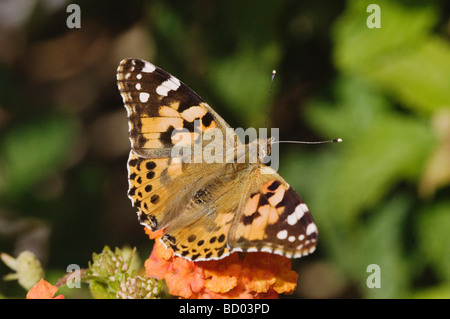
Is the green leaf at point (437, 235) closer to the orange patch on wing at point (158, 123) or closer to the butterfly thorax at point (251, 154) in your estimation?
the butterfly thorax at point (251, 154)

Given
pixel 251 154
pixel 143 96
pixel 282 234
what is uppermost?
pixel 143 96

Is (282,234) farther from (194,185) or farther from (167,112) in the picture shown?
(167,112)

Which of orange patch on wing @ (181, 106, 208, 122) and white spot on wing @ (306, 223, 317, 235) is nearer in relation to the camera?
white spot on wing @ (306, 223, 317, 235)

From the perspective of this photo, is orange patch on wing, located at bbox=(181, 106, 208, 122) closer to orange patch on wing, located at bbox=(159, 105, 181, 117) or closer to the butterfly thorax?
orange patch on wing, located at bbox=(159, 105, 181, 117)

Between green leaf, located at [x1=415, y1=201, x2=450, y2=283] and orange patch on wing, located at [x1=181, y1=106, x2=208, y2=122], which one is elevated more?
orange patch on wing, located at [x1=181, y1=106, x2=208, y2=122]

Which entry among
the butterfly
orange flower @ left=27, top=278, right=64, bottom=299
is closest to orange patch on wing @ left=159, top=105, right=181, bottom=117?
the butterfly

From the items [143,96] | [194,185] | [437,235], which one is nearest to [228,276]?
[194,185]
